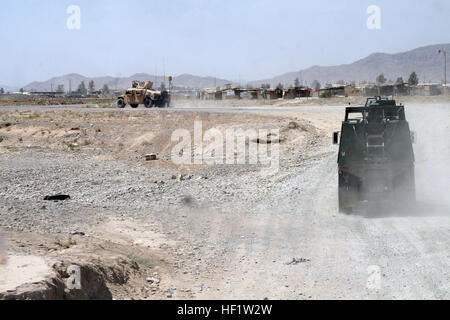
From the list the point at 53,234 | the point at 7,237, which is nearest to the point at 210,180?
the point at 53,234

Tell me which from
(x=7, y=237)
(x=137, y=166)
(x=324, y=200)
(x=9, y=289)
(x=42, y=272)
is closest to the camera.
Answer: (x=9, y=289)

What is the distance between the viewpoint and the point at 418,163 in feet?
65.2

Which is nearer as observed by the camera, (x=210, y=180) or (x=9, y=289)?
(x=9, y=289)

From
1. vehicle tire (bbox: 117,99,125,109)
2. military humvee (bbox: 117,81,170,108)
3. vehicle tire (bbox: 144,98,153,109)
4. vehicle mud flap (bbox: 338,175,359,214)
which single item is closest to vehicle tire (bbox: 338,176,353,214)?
vehicle mud flap (bbox: 338,175,359,214)

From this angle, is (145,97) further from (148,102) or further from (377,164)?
(377,164)

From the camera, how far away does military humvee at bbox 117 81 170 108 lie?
50.8 meters

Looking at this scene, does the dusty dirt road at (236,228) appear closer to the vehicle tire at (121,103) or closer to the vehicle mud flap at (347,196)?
the vehicle mud flap at (347,196)

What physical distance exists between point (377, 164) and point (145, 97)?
131ft

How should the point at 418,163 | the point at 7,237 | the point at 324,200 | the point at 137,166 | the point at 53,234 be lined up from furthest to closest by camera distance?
the point at 137,166 < the point at 418,163 < the point at 324,200 < the point at 53,234 < the point at 7,237

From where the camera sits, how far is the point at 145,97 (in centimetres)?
5100

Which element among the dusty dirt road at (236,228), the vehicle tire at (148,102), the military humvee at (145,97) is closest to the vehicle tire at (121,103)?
the military humvee at (145,97)
